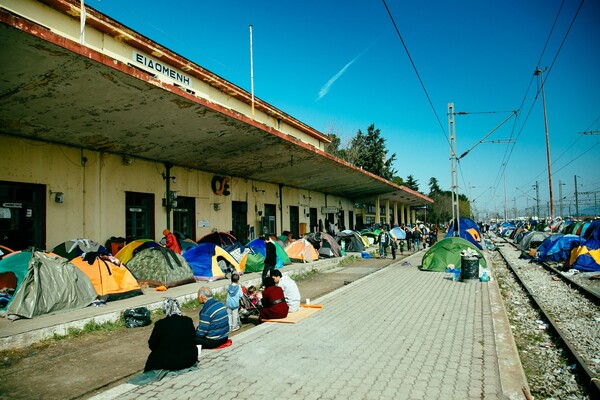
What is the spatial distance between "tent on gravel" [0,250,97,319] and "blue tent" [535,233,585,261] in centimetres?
2073

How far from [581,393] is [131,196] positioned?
43.2 ft

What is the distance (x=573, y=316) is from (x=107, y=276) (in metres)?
11.4

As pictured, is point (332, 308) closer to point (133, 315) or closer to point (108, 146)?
point (133, 315)

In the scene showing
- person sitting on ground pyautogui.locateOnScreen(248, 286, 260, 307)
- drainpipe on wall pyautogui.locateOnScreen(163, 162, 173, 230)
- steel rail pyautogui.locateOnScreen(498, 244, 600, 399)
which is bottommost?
steel rail pyautogui.locateOnScreen(498, 244, 600, 399)

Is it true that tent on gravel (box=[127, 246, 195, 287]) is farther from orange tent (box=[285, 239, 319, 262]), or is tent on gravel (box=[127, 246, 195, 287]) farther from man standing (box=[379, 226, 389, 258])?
man standing (box=[379, 226, 389, 258])

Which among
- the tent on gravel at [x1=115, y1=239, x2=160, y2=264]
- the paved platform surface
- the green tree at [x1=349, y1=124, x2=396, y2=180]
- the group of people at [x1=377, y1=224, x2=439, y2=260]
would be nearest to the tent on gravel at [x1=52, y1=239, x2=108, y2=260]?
the tent on gravel at [x1=115, y1=239, x2=160, y2=264]

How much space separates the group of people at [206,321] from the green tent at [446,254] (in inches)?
368

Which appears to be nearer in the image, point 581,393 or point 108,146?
point 581,393

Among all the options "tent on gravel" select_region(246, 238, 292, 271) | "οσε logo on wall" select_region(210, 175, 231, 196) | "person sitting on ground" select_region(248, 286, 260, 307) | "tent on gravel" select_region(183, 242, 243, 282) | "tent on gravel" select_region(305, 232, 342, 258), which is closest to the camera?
"person sitting on ground" select_region(248, 286, 260, 307)

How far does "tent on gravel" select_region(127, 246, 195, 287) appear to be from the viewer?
10980mm

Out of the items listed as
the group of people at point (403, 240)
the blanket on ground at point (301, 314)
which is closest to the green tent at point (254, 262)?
the blanket on ground at point (301, 314)

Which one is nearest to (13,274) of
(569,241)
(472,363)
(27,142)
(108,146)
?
(27,142)

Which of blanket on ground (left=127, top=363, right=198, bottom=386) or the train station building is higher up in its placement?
the train station building

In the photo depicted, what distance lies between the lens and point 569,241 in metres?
20.1
